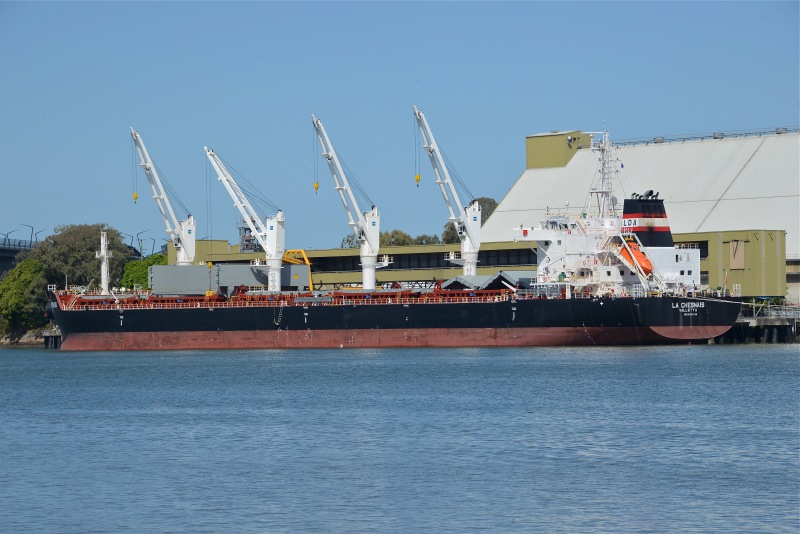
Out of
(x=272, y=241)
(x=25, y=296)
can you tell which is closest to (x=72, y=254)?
(x=25, y=296)

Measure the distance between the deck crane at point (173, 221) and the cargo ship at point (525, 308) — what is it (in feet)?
29.0

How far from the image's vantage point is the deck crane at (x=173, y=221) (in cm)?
8169

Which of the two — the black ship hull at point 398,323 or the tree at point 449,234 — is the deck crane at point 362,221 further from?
the tree at point 449,234

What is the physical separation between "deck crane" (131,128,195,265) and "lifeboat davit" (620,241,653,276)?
1229 inches

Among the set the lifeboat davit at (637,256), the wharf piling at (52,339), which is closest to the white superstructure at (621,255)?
the lifeboat davit at (637,256)

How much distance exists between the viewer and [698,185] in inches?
3314

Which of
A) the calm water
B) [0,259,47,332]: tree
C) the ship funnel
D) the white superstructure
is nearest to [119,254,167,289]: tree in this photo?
[0,259,47,332]: tree

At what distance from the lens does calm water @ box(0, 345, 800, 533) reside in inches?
890

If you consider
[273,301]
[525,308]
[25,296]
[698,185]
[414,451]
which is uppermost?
[698,185]

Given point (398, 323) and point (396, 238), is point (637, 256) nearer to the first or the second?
point (398, 323)

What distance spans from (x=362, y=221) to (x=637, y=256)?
17.6 meters

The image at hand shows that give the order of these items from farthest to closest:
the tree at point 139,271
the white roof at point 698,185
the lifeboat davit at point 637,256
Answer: the tree at point 139,271, the white roof at point 698,185, the lifeboat davit at point 637,256

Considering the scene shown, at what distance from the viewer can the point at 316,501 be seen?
23.8 meters

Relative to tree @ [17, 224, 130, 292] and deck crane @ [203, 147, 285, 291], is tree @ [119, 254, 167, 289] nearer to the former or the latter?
tree @ [17, 224, 130, 292]
